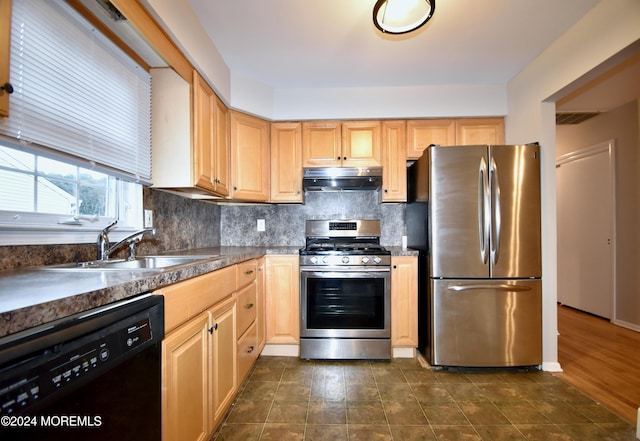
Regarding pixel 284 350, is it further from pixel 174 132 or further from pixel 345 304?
pixel 174 132

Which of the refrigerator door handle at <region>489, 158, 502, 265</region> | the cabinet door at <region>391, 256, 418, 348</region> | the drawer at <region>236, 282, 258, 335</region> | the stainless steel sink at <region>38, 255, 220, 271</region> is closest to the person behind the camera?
the stainless steel sink at <region>38, 255, 220, 271</region>

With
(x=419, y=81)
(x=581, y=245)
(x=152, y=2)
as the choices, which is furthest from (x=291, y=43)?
(x=581, y=245)

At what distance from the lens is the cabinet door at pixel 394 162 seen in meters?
2.48

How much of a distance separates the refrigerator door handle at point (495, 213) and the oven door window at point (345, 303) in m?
0.86

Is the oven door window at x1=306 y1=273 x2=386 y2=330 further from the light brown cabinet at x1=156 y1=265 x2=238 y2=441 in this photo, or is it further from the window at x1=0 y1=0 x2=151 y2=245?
the window at x1=0 y1=0 x2=151 y2=245

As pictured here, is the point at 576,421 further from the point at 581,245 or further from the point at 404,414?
the point at 581,245

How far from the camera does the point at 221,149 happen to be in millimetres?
2076

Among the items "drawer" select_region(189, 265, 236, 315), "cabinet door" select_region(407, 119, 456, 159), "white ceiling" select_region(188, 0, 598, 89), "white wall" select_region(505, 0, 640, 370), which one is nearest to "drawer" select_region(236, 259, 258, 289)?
"drawer" select_region(189, 265, 236, 315)

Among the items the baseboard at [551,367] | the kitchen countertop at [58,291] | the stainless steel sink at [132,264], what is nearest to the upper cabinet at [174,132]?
the stainless steel sink at [132,264]

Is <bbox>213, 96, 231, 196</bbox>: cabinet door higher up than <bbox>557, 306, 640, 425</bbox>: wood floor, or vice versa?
<bbox>213, 96, 231, 196</bbox>: cabinet door

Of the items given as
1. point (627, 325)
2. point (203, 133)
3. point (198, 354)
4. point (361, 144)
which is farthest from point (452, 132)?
point (627, 325)

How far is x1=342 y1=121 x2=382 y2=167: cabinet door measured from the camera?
2.50 m

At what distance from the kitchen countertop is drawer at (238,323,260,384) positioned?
33.9 inches

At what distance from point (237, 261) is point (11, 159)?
1.08m
